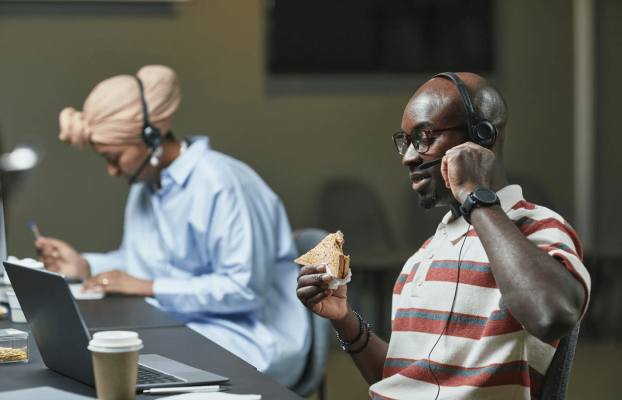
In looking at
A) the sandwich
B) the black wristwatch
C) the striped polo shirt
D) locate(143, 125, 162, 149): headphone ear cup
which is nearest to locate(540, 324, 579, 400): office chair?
the striped polo shirt

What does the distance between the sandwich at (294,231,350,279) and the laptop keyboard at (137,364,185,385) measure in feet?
1.11

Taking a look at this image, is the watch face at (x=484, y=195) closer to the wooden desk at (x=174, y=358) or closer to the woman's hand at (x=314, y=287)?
the woman's hand at (x=314, y=287)

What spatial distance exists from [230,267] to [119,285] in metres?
0.35

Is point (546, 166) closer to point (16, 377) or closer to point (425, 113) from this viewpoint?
point (425, 113)

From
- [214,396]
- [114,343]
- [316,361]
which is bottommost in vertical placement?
[316,361]

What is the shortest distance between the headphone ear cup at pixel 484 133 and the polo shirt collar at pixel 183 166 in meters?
1.36

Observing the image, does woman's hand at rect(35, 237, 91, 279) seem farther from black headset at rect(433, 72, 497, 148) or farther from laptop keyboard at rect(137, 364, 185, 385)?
black headset at rect(433, 72, 497, 148)

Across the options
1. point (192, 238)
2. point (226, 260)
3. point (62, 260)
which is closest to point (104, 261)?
point (62, 260)

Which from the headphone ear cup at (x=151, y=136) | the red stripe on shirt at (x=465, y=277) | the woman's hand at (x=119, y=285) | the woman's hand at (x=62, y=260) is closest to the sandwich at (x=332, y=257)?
the red stripe on shirt at (x=465, y=277)

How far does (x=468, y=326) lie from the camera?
124cm

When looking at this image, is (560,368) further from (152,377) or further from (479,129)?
(152,377)

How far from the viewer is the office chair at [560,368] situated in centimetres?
117

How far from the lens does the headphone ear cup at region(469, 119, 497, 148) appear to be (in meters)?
1.27

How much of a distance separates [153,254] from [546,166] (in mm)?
2226
